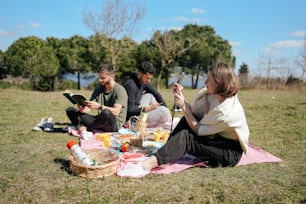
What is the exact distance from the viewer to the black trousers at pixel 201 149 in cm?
302

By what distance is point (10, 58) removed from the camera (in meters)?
18.3

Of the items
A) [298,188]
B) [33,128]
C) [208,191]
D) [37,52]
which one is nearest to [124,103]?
[33,128]

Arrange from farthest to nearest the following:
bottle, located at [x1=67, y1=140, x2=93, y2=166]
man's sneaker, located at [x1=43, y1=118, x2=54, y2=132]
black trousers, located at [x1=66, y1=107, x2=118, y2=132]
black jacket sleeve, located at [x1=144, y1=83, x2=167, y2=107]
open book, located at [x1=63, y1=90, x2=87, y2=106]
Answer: black jacket sleeve, located at [x1=144, y1=83, x2=167, y2=107] → man's sneaker, located at [x1=43, y1=118, x2=54, y2=132] → black trousers, located at [x1=66, y1=107, x2=118, y2=132] → open book, located at [x1=63, y1=90, x2=87, y2=106] → bottle, located at [x1=67, y1=140, x2=93, y2=166]

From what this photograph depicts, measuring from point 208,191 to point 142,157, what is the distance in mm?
1139

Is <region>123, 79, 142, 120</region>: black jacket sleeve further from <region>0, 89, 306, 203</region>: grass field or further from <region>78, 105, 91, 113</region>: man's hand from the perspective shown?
<region>0, 89, 306, 203</region>: grass field

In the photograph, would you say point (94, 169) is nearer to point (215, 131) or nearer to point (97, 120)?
point (215, 131)

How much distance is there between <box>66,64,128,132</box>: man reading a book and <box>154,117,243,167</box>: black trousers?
175 cm

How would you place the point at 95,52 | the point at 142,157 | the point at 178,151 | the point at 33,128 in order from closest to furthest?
the point at 178,151, the point at 142,157, the point at 33,128, the point at 95,52

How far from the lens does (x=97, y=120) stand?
473 centimetres

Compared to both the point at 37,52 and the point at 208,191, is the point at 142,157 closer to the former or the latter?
the point at 208,191

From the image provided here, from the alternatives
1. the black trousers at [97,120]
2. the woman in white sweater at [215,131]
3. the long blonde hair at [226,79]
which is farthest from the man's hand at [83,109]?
the long blonde hair at [226,79]

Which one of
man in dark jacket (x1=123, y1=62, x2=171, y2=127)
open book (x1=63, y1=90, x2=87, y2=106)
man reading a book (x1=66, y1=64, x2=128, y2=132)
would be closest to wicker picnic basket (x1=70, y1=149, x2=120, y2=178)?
open book (x1=63, y1=90, x2=87, y2=106)

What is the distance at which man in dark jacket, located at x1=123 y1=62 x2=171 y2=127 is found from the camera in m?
5.11

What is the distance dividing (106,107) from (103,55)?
18643 mm
